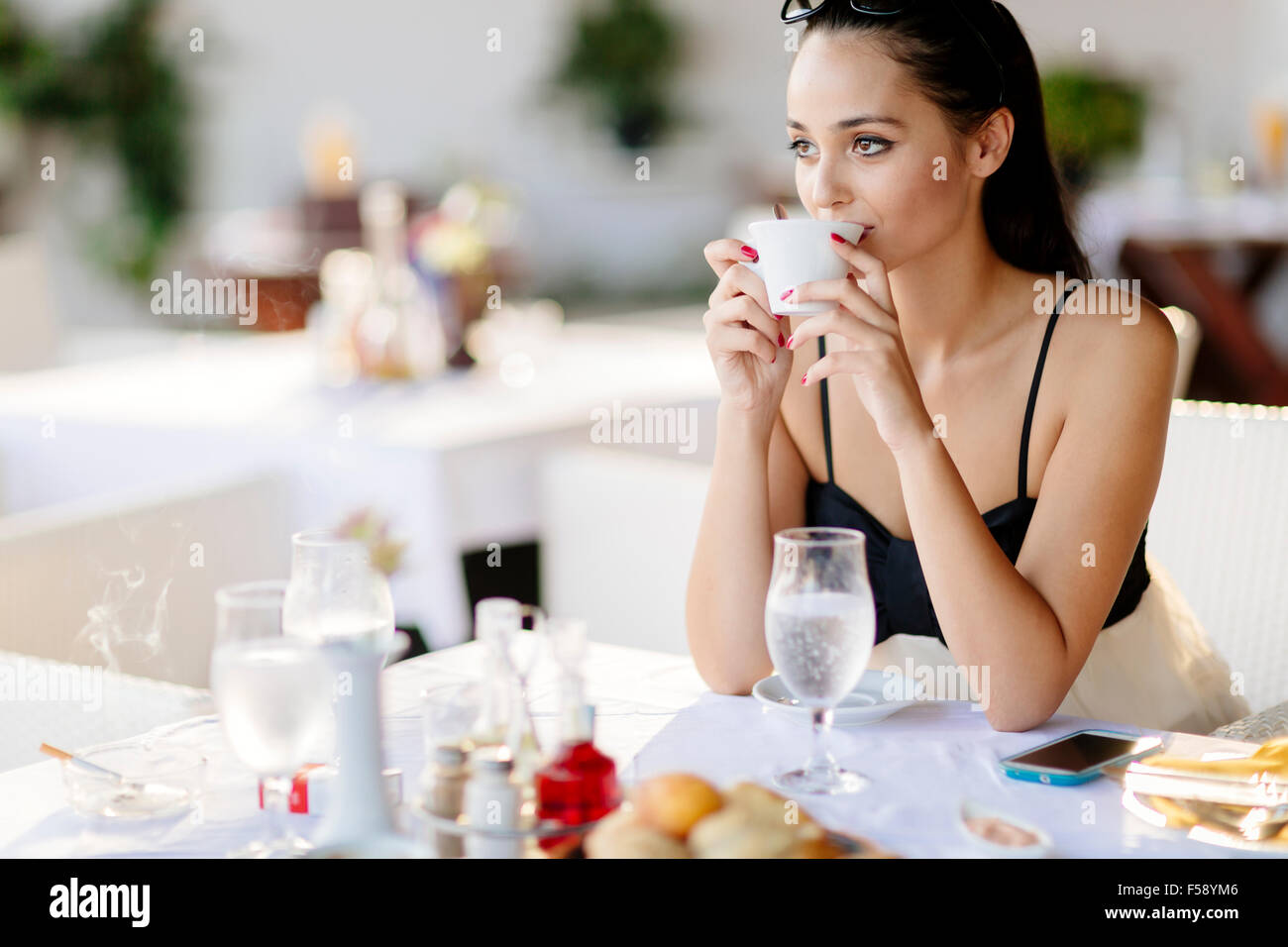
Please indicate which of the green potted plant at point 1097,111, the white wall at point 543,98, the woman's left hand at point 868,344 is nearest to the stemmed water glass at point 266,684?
the woman's left hand at point 868,344

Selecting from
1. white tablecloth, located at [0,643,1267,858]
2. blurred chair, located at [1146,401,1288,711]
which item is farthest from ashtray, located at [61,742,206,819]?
blurred chair, located at [1146,401,1288,711]

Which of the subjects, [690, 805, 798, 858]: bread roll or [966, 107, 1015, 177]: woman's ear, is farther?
[966, 107, 1015, 177]: woman's ear

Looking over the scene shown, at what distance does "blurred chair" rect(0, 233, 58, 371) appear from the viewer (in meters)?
3.96

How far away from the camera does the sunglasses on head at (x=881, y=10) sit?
150cm

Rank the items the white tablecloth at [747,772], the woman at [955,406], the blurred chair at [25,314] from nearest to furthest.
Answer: the white tablecloth at [747,772] → the woman at [955,406] → the blurred chair at [25,314]

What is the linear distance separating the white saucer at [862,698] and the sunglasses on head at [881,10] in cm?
72

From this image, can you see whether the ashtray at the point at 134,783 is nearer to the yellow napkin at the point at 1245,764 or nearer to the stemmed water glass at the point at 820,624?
the stemmed water glass at the point at 820,624

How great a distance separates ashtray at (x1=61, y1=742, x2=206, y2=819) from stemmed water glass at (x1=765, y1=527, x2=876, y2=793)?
0.46 meters

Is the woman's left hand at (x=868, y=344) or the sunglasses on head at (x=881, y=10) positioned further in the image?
the sunglasses on head at (x=881, y=10)

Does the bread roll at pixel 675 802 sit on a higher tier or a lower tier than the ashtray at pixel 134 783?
higher

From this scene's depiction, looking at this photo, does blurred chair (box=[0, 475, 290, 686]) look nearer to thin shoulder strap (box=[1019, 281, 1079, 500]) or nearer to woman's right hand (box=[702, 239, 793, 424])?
woman's right hand (box=[702, 239, 793, 424])

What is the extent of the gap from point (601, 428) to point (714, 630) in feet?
4.66

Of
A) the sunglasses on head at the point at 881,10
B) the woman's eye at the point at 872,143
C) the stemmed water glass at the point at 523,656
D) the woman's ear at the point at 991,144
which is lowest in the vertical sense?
the stemmed water glass at the point at 523,656
